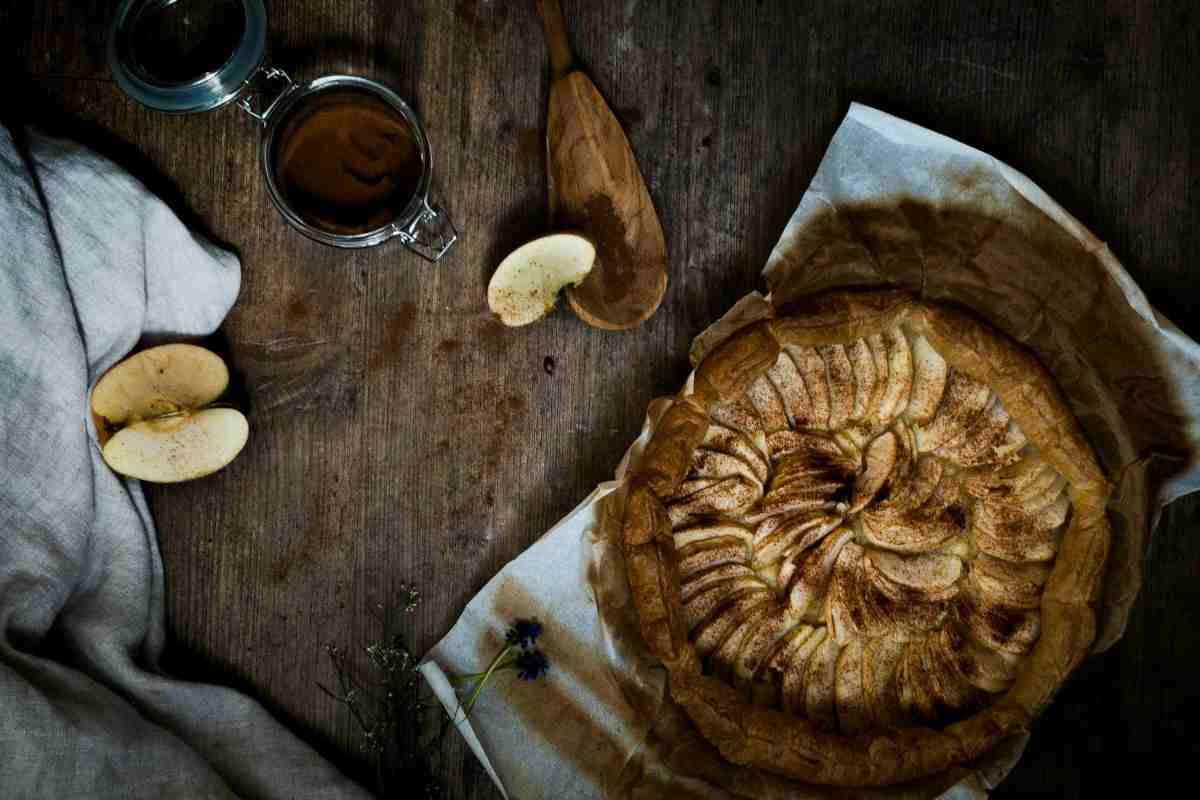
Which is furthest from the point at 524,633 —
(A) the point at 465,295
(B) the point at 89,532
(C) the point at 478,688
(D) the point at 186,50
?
(D) the point at 186,50

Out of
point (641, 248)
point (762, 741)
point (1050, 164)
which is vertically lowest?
point (762, 741)

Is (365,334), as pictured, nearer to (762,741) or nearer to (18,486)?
(18,486)

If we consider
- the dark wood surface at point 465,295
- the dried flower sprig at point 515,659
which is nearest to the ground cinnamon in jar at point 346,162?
the dark wood surface at point 465,295

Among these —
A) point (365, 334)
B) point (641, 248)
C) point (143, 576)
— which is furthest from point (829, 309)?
point (143, 576)

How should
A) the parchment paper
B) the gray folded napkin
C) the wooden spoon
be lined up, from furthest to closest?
1. the wooden spoon
2. the parchment paper
3. the gray folded napkin

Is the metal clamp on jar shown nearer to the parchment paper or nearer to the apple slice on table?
the apple slice on table

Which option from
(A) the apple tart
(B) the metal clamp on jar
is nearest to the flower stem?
(A) the apple tart
